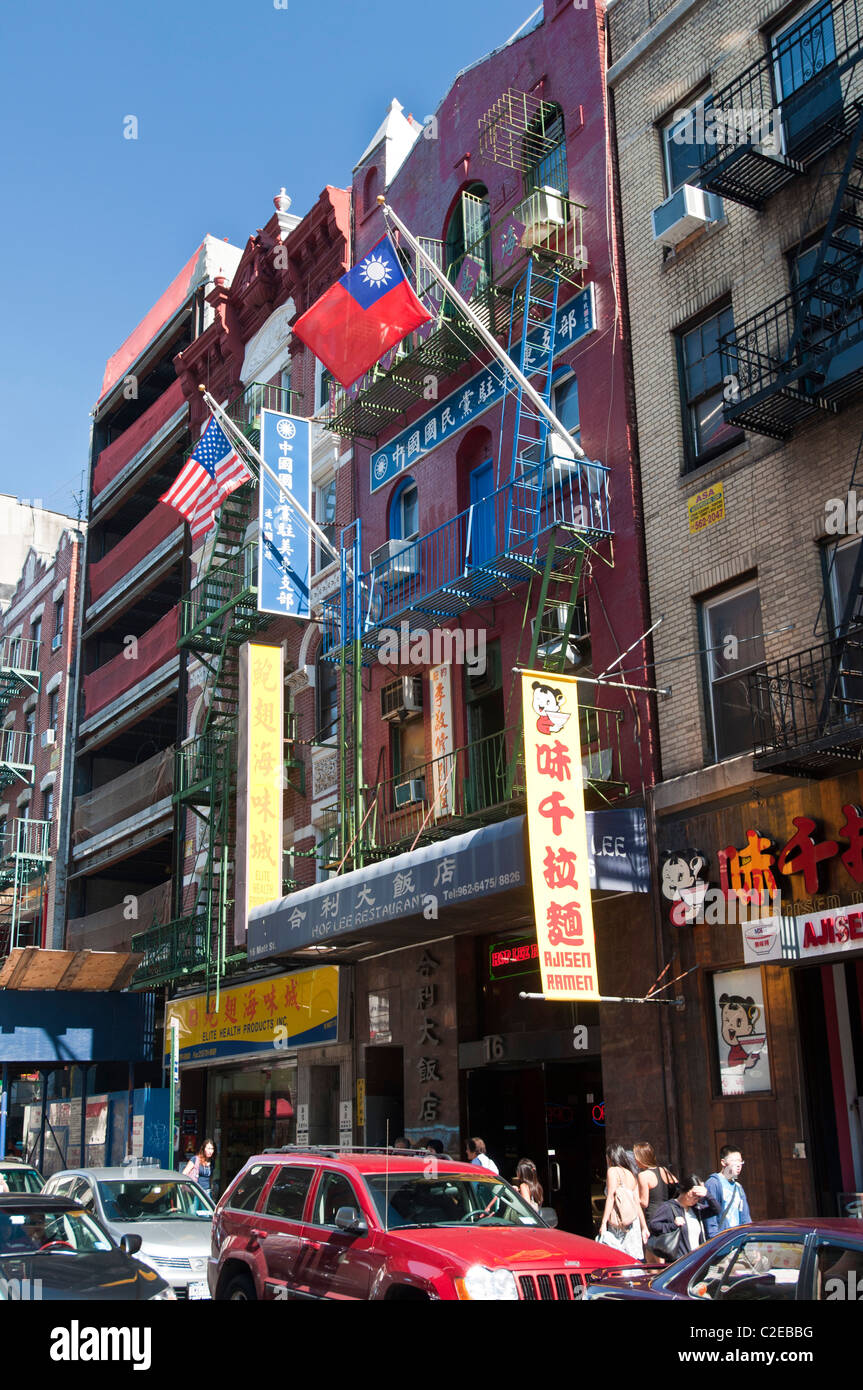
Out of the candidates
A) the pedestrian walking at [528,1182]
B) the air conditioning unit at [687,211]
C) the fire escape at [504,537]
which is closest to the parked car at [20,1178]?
the fire escape at [504,537]

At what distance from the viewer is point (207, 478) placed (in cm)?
2800

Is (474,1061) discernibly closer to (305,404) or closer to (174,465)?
(305,404)

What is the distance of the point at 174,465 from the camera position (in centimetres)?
4072

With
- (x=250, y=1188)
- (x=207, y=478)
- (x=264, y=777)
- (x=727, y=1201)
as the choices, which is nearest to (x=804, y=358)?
(x=727, y=1201)

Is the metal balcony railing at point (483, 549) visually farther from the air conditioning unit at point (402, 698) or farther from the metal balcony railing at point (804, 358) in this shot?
the metal balcony railing at point (804, 358)

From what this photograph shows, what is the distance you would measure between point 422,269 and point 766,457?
10568mm

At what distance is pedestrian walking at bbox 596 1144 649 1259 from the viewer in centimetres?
1311

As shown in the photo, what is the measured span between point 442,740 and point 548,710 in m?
6.16

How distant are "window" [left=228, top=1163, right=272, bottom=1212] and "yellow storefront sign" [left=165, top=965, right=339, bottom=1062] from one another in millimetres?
10438

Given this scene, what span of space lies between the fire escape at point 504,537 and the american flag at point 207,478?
3253 millimetres

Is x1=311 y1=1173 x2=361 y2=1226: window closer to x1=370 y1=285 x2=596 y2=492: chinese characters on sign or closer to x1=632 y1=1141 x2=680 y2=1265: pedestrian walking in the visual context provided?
x1=632 y1=1141 x2=680 y2=1265: pedestrian walking

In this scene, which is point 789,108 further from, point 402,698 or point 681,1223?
point 681,1223

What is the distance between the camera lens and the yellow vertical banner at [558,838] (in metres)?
15.1

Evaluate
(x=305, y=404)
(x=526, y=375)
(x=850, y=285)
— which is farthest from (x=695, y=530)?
(x=305, y=404)
